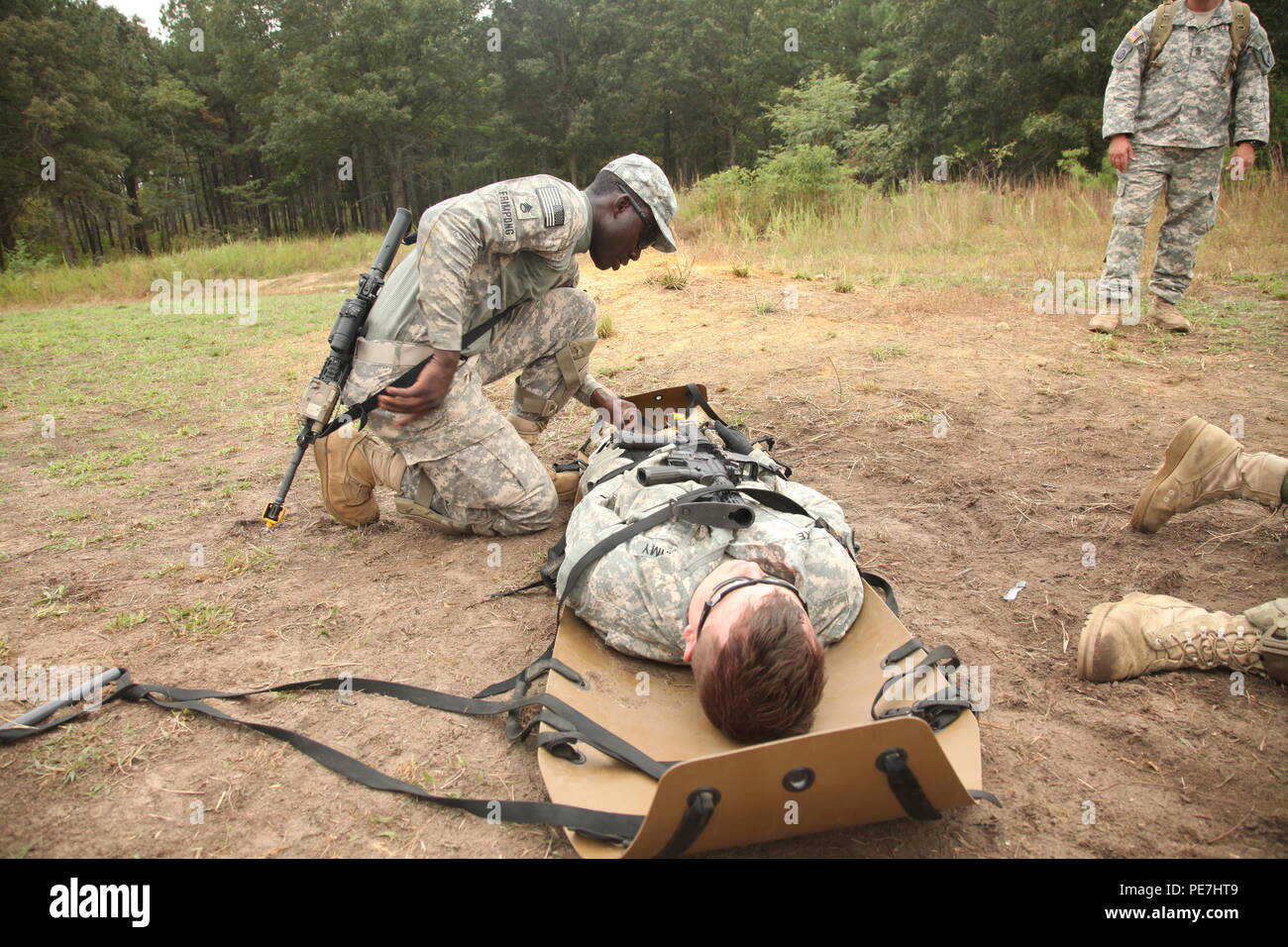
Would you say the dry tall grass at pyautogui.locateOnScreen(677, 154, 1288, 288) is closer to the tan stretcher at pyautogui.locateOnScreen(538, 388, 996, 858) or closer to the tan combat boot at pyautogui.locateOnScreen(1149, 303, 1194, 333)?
the tan combat boot at pyautogui.locateOnScreen(1149, 303, 1194, 333)

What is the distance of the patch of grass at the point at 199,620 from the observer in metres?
2.73

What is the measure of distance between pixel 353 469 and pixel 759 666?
2.26 m

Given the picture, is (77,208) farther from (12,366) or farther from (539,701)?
(539,701)

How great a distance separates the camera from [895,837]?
5.91 ft

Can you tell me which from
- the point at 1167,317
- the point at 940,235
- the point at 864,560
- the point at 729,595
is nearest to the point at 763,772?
the point at 729,595

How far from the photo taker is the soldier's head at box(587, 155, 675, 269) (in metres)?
3.32

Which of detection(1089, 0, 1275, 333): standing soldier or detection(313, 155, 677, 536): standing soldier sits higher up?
detection(1089, 0, 1275, 333): standing soldier

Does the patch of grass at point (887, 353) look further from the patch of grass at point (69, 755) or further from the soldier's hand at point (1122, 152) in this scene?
the patch of grass at point (69, 755)

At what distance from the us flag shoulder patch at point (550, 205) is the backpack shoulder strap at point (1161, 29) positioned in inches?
188

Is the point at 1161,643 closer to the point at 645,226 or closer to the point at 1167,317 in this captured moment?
the point at 645,226

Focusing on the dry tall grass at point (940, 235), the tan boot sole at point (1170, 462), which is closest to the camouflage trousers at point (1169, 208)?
the dry tall grass at point (940, 235)

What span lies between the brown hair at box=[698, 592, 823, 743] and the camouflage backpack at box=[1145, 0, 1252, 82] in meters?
5.54

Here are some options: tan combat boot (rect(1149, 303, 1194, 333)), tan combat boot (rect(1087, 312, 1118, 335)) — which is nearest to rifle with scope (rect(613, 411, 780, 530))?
tan combat boot (rect(1087, 312, 1118, 335))

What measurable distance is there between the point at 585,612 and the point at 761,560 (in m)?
0.57
